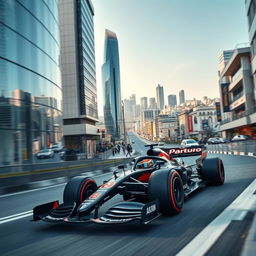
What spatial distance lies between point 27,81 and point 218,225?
17.0 metres

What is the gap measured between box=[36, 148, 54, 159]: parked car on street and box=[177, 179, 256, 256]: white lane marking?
597 inches

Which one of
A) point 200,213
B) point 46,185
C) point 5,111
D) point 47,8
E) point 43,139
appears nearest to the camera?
point 200,213

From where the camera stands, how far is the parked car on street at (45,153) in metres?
19.0

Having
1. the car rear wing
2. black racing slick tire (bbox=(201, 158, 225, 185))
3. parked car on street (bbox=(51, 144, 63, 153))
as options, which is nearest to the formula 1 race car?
black racing slick tire (bbox=(201, 158, 225, 185))

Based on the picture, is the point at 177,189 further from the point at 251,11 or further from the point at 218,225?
the point at 251,11

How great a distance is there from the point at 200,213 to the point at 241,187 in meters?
2.79

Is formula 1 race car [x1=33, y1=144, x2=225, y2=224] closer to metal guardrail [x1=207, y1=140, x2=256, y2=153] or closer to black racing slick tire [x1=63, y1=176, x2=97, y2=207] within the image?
black racing slick tire [x1=63, y1=176, x2=97, y2=207]

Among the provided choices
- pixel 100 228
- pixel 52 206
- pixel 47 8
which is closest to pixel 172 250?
pixel 100 228

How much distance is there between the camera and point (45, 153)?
789 inches

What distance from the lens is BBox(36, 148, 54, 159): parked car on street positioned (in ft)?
62.2

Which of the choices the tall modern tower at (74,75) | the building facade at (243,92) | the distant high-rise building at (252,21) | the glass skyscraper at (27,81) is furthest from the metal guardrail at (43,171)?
the tall modern tower at (74,75)

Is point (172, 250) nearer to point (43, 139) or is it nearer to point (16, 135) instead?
point (16, 135)

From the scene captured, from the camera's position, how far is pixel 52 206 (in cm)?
509

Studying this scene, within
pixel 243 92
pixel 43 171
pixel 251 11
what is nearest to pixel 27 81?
pixel 43 171
